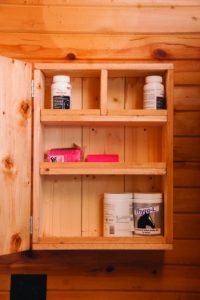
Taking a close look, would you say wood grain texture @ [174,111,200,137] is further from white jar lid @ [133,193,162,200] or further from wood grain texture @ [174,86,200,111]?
white jar lid @ [133,193,162,200]

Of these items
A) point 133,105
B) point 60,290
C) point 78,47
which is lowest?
point 60,290

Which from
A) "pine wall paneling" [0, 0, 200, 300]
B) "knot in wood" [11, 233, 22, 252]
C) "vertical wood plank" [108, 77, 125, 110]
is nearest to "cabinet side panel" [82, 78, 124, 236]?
"vertical wood plank" [108, 77, 125, 110]

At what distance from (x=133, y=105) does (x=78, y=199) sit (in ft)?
1.19

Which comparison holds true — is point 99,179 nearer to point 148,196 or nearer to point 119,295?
point 148,196

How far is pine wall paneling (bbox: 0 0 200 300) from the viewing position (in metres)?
1.21

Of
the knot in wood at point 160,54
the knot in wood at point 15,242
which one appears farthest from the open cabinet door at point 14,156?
the knot in wood at point 160,54

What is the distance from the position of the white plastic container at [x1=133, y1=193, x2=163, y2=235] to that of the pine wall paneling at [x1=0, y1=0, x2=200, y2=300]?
0.13 metres

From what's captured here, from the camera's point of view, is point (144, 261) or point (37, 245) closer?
point (37, 245)

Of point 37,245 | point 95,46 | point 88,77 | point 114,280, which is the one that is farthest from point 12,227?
point 95,46

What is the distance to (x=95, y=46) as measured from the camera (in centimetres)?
126

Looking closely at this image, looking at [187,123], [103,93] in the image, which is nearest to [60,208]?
[103,93]

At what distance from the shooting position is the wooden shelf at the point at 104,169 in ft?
3.60

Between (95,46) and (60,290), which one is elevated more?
(95,46)

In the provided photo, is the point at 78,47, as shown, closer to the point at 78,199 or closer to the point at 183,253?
the point at 78,199
